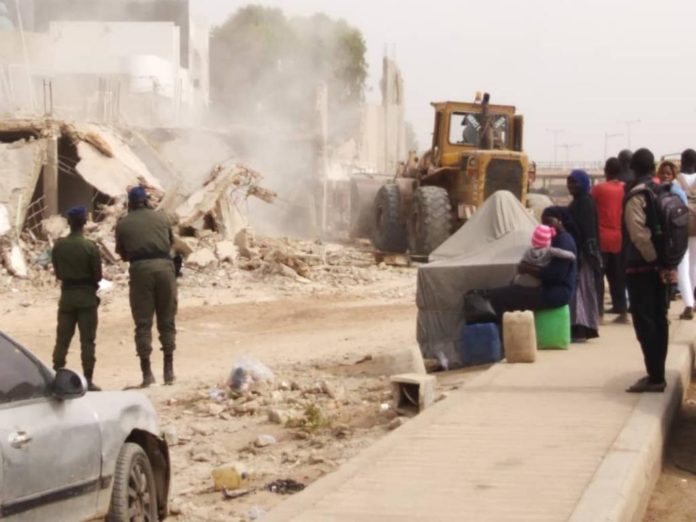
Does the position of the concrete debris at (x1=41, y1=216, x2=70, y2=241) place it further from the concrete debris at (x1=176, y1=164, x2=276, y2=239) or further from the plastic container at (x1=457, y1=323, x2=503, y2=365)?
the plastic container at (x1=457, y1=323, x2=503, y2=365)

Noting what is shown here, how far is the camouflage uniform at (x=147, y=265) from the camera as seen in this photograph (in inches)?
449

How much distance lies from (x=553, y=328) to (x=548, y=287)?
1.20 ft

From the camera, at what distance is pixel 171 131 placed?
32594 mm

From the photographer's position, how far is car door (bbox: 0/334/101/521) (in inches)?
199

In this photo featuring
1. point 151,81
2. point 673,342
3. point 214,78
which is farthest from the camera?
point 214,78

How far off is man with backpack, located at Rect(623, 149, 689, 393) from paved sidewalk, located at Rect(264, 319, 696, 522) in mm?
399

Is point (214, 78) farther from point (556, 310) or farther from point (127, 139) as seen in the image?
point (556, 310)

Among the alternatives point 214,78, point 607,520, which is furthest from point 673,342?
point 214,78

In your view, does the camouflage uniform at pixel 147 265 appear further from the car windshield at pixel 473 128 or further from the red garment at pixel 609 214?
the car windshield at pixel 473 128

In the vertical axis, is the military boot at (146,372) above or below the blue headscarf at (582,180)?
below

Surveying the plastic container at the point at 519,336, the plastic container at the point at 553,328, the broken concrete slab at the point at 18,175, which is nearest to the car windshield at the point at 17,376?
the plastic container at the point at 519,336

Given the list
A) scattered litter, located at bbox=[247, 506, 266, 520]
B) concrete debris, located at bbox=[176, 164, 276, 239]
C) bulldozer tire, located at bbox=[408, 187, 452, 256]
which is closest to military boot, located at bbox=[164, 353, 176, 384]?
scattered litter, located at bbox=[247, 506, 266, 520]

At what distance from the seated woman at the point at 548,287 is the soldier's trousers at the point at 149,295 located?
112 inches

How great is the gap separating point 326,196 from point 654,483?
95.4 ft
